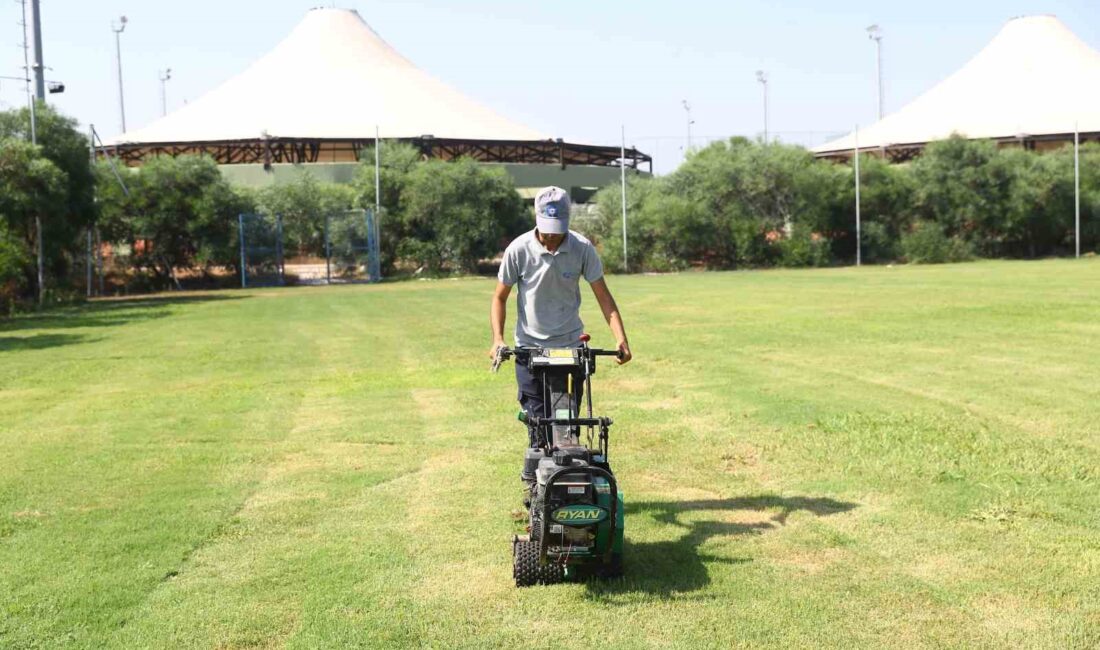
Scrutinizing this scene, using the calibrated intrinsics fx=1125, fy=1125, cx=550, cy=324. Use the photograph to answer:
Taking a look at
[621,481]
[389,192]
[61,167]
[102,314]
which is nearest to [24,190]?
[61,167]

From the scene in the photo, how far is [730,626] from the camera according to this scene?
5102mm

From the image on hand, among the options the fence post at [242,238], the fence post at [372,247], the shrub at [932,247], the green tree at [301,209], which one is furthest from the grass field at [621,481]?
the shrub at [932,247]

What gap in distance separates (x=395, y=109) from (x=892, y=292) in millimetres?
48263

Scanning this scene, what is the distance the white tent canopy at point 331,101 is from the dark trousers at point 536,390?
5961 cm

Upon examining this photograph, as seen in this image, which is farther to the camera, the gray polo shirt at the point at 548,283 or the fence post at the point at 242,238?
the fence post at the point at 242,238

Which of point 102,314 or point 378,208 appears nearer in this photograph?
point 102,314

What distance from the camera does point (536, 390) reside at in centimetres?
669

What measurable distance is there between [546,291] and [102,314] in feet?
82.8

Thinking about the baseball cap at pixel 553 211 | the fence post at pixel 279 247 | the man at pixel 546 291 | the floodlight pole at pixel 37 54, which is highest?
the floodlight pole at pixel 37 54

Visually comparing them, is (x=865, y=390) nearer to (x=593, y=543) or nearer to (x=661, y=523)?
(x=661, y=523)

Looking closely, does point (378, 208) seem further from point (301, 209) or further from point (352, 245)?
point (301, 209)

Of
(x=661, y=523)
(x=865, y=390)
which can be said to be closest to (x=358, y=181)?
(x=865, y=390)

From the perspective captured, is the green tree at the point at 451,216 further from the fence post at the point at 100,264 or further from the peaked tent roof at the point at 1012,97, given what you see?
the peaked tent roof at the point at 1012,97

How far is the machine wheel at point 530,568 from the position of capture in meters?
5.73
